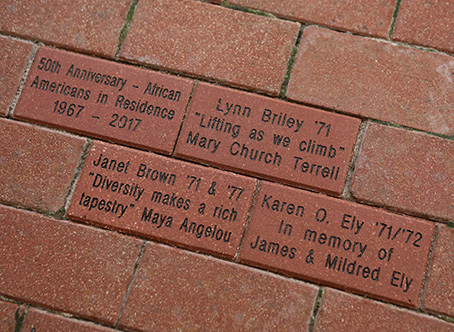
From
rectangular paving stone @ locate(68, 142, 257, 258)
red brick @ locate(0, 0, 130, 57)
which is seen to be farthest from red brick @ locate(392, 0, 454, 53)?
red brick @ locate(0, 0, 130, 57)

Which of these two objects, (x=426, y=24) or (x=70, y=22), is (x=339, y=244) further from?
(x=70, y=22)

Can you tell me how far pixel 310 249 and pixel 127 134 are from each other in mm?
844

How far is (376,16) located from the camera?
170cm

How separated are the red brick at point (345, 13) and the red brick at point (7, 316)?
1560 millimetres

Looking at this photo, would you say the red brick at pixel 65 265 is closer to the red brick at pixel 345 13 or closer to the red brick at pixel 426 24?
the red brick at pixel 345 13

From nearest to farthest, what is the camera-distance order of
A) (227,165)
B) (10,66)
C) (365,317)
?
1. (365,317)
2. (227,165)
3. (10,66)

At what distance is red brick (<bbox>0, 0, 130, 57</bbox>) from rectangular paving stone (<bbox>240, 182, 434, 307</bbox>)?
3.08 ft

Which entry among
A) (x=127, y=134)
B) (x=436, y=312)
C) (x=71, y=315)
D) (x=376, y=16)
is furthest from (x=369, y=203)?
(x=71, y=315)

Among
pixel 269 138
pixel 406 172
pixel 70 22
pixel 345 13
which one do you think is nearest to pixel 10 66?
pixel 70 22

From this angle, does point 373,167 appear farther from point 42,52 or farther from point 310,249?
point 42,52

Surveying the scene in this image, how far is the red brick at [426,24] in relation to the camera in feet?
5.49

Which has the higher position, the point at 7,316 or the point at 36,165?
the point at 36,165

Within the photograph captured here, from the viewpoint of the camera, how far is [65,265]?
5.19 feet

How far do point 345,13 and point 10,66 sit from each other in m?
1.42
